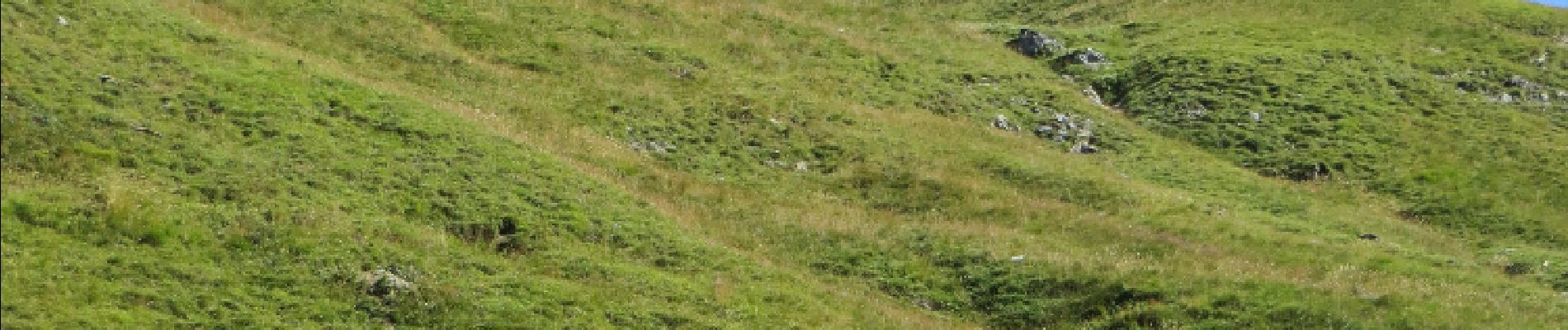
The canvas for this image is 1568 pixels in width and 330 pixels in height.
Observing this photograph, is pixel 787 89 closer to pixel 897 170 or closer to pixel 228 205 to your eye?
pixel 897 170

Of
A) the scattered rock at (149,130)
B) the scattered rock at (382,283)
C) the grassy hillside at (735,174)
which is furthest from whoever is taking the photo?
the scattered rock at (149,130)

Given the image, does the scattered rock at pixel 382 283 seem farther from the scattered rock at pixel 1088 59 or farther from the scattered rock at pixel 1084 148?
the scattered rock at pixel 1088 59

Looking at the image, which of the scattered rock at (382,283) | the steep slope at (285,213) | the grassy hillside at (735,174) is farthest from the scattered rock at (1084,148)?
the scattered rock at (382,283)

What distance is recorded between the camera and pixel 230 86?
30.8 m

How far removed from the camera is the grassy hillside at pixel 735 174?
23953mm

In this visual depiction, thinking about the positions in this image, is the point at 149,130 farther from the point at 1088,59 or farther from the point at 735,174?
the point at 1088,59

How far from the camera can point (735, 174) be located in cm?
3950

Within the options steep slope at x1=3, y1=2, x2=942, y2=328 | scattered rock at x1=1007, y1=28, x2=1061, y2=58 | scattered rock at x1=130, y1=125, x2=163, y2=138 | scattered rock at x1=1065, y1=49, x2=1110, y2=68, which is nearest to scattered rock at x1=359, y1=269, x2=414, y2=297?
steep slope at x1=3, y1=2, x2=942, y2=328

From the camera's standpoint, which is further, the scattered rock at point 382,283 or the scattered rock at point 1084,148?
the scattered rock at point 1084,148

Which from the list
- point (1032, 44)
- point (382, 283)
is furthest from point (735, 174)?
point (1032, 44)

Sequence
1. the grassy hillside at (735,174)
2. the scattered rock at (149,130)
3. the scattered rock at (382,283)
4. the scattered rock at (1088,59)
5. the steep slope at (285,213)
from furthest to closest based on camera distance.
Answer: the scattered rock at (1088,59)
the scattered rock at (149,130)
the grassy hillside at (735,174)
the scattered rock at (382,283)
the steep slope at (285,213)

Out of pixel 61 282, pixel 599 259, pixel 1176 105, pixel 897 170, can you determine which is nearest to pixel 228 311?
pixel 61 282

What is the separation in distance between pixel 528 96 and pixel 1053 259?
18634 mm

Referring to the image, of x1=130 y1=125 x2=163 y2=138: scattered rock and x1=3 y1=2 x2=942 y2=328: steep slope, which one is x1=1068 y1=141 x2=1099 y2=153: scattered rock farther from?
x1=130 y1=125 x2=163 y2=138: scattered rock
